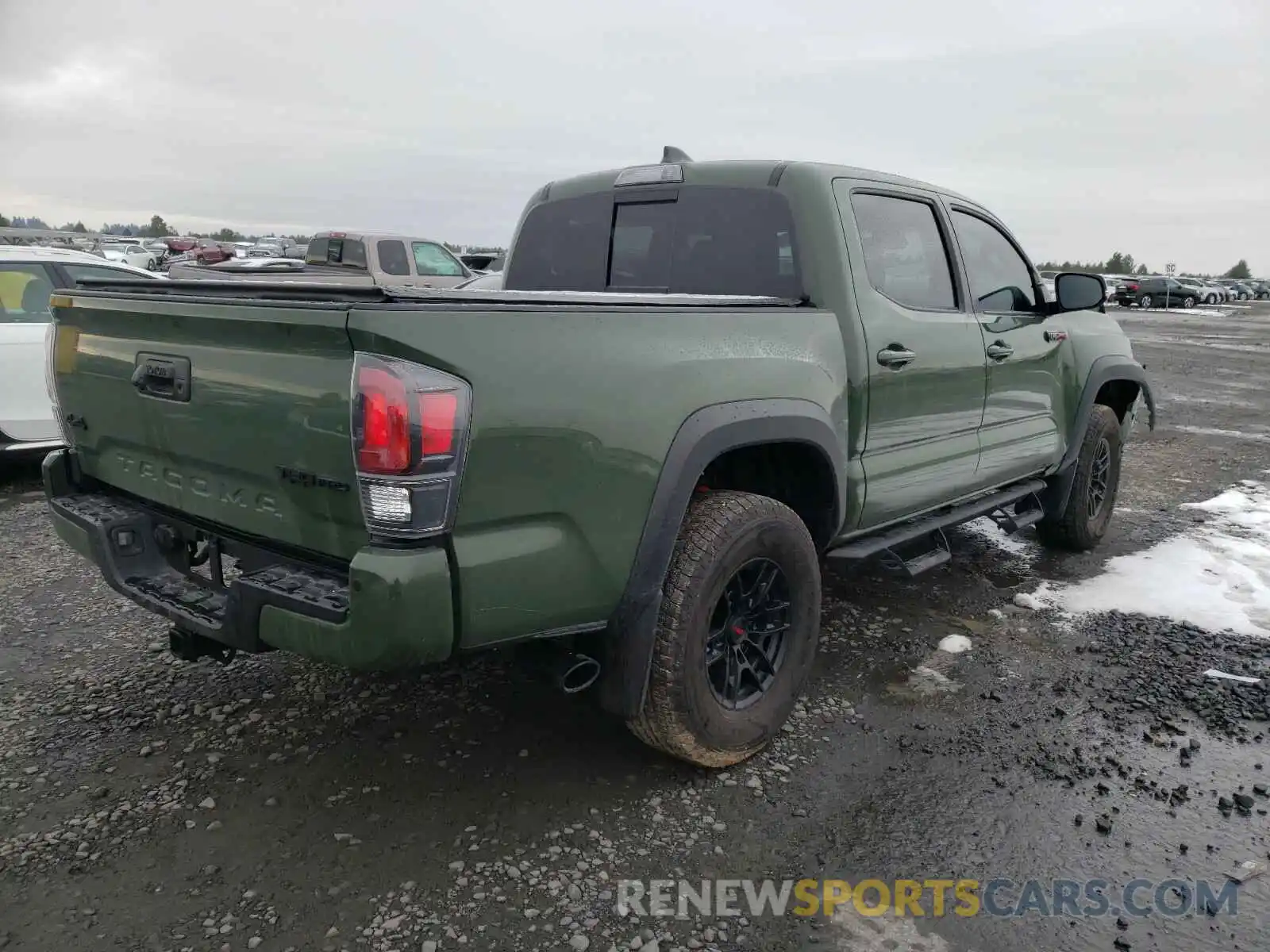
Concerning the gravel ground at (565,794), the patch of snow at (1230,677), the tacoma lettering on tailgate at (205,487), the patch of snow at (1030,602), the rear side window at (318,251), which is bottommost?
the gravel ground at (565,794)

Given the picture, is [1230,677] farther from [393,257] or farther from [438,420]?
[393,257]

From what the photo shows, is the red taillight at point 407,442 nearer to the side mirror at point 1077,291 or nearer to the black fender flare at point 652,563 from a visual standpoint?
the black fender flare at point 652,563

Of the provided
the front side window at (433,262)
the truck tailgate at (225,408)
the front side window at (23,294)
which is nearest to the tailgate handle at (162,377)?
the truck tailgate at (225,408)

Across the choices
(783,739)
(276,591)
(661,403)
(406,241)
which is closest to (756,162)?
(661,403)

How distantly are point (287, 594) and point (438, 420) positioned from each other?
64 centimetres

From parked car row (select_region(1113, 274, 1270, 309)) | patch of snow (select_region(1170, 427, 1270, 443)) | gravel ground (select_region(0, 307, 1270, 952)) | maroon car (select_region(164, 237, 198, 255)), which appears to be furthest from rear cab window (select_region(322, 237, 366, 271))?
parked car row (select_region(1113, 274, 1270, 309))

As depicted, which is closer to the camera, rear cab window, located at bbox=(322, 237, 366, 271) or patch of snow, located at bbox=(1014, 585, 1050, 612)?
patch of snow, located at bbox=(1014, 585, 1050, 612)

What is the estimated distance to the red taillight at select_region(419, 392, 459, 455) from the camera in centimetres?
212

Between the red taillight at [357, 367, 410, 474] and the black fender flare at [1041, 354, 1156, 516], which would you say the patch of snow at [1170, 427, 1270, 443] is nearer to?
the black fender flare at [1041, 354, 1156, 516]

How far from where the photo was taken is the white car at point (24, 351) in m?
6.17

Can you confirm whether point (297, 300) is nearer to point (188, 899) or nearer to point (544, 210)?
point (188, 899)

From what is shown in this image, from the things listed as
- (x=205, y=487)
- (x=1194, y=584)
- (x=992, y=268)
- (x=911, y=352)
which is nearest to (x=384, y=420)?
(x=205, y=487)

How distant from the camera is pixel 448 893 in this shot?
243 cm

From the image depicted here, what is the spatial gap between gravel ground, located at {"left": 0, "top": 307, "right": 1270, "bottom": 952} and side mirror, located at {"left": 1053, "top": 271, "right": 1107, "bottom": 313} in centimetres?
161
